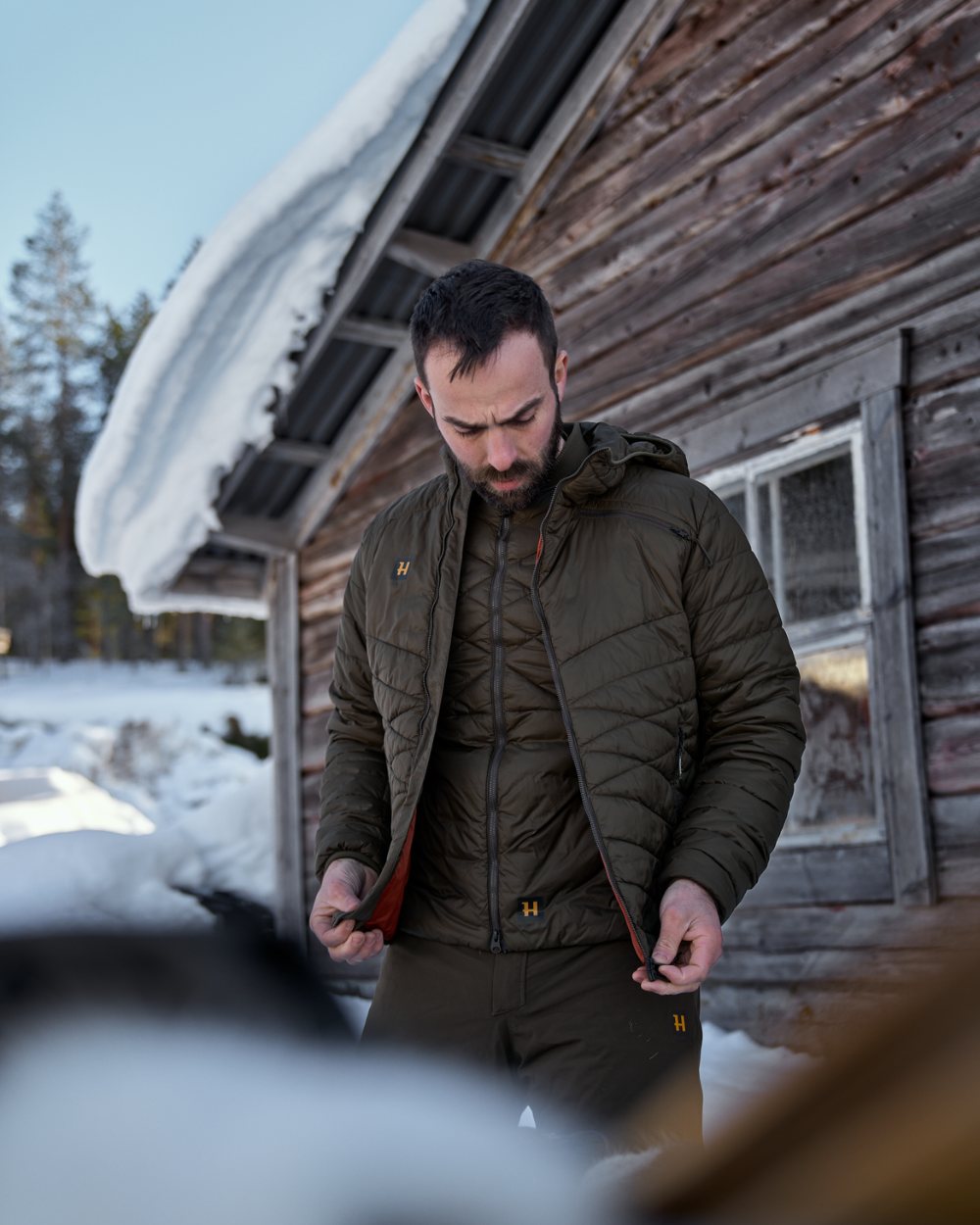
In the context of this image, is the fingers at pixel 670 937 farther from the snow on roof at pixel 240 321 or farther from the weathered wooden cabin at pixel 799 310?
the snow on roof at pixel 240 321

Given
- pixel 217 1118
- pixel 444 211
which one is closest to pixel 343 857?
pixel 217 1118

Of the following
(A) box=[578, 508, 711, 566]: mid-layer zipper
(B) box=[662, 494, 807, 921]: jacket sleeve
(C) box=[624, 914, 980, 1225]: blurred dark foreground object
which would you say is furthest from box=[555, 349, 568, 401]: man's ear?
(C) box=[624, 914, 980, 1225]: blurred dark foreground object

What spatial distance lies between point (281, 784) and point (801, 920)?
4.45 m

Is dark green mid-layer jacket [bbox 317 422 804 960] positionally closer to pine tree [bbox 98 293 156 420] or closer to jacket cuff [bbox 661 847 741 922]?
jacket cuff [bbox 661 847 741 922]

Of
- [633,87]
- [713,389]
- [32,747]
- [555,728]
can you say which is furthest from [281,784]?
[32,747]

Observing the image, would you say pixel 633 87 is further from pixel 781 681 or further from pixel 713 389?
pixel 781 681

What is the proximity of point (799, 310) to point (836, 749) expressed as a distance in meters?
1.71

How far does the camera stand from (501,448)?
2.09 m

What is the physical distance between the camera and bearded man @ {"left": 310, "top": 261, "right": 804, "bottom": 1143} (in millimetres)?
1896

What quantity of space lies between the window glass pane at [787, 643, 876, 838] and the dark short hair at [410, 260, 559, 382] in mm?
2669

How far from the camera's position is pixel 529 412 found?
2072 millimetres

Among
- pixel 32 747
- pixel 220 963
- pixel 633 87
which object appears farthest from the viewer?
pixel 32 747

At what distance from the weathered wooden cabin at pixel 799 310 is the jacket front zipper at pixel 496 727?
1.17m

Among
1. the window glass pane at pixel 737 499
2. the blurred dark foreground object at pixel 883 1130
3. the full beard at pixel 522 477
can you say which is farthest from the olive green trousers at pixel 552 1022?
the window glass pane at pixel 737 499
